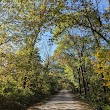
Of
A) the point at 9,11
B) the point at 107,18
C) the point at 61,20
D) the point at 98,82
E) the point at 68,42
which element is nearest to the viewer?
the point at 9,11

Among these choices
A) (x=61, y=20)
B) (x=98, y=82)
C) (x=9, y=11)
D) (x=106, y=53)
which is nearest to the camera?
(x=106, y=53)

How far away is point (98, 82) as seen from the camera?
125 ft

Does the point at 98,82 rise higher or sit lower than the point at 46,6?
lower

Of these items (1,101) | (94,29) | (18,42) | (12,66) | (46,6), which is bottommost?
(1,101)

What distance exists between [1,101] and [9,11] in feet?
21.4

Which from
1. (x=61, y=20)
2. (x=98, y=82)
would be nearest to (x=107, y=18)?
(x=61, y=20)

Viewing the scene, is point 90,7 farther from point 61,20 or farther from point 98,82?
point 98,82

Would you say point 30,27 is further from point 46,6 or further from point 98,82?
point 98,82

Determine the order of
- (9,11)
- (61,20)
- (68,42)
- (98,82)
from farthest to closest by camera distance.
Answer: (68,42) < (98,82) < (61,20) < (9,11)

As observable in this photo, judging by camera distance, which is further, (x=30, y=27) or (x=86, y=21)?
(x=86, y=21)

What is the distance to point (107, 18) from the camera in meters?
21.3

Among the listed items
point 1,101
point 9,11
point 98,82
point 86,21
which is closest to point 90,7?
point 86,21

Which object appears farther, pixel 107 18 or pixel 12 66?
pixel 107 18

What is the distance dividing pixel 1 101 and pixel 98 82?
2229 cm
